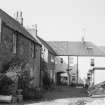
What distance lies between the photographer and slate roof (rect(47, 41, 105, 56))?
54.6 metres

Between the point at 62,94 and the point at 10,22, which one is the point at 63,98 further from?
the point at 10,22

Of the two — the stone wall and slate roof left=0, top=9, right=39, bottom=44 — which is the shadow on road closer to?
the stone wall

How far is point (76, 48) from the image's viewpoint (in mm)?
56250

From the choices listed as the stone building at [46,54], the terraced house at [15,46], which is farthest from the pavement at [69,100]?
the stone building at [46,54]

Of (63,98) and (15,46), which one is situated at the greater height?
(15,46)

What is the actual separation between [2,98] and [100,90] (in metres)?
13.5

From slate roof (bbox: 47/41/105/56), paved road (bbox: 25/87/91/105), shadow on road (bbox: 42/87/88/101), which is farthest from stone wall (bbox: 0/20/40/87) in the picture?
slate roof (bbox: 47/41/105/56)

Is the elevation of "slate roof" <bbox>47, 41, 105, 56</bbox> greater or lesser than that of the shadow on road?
greater

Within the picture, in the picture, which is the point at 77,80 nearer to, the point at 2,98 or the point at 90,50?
the point at 90,50

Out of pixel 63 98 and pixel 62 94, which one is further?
pixel 62 94

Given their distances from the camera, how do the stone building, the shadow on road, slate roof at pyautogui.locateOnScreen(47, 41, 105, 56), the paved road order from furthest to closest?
1. slate roof at pyautogui.locateOnScreen(47, 41, 105, 56)
2. the stone building
3. the shadow on road
4. the paved road

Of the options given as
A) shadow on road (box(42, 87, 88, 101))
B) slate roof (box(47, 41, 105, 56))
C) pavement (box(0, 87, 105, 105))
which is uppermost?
slate roof (box(47, 41, 105, 56))

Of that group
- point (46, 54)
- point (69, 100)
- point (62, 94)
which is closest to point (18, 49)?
point (62, 94)

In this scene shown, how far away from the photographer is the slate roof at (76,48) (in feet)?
179
